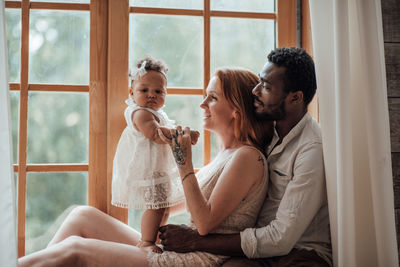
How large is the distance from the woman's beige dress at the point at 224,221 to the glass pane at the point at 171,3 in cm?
79

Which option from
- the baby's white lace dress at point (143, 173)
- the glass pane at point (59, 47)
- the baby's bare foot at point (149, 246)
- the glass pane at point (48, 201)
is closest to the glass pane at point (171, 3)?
the glass pane at point (59, 47)

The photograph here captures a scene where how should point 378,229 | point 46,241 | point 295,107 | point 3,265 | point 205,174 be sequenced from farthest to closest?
1. point 46,241
2. point 205,174
3. point 295,107
4. point 378,229
5. point 3,265

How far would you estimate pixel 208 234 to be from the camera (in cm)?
135

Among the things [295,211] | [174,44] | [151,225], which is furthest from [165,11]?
[295,211]

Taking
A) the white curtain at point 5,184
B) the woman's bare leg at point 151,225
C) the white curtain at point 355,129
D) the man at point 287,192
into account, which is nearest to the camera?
the white curtain at point 5,184

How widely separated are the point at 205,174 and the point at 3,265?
0.84 m

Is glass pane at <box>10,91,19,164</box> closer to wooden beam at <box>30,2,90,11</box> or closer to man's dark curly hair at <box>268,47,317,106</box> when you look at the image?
wooden beam at <box>30,2,90,11</box>

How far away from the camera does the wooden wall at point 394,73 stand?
4.03 feet

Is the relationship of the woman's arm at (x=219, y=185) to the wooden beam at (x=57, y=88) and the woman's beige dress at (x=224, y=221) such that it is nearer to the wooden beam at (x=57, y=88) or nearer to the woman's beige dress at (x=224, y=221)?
the woman's beige dress at (x=224, y=221)

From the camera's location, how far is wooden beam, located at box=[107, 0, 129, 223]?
1.67m

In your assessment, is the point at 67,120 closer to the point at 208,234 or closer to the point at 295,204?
the point at 208,234

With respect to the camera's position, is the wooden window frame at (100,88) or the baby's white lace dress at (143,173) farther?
the wooden window frame at (100,88)

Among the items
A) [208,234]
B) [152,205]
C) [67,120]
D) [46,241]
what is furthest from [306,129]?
[46,241]

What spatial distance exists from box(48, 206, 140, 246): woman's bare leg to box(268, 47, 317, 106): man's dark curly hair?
3.20ft
